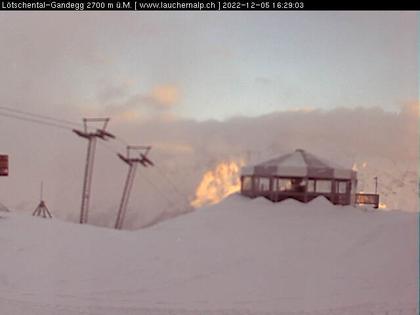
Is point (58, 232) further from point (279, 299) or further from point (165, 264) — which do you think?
point (279, 299)

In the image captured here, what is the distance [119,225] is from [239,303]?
3.09 feet

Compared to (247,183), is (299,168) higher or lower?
higher

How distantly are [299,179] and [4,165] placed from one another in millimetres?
1942

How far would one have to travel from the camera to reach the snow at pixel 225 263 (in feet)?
7.75

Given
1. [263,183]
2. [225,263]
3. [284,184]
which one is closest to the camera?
[263,183]

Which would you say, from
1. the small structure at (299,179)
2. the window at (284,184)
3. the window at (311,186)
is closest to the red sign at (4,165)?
the small structure at (299,179)

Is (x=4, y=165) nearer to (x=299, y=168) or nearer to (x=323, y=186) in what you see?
(x=299, y=168)

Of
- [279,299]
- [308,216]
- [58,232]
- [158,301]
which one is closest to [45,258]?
[58,232]

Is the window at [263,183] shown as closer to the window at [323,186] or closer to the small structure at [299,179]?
the small structure at [299,179]

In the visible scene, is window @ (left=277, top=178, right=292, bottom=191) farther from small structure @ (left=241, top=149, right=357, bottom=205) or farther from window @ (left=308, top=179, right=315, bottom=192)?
window @ (left=308, top=179, right=315, bottom=192)

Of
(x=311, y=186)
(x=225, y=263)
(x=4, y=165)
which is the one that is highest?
(x=4, y=165)

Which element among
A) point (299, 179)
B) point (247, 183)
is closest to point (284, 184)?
point (299, 179)

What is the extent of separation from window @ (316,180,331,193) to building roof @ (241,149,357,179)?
0.04m

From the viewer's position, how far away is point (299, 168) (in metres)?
2.35
